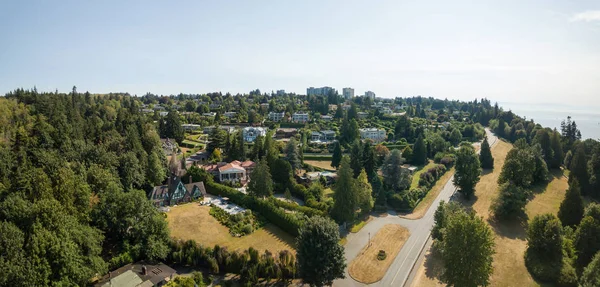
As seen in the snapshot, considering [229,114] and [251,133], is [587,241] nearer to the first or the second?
[251,133]

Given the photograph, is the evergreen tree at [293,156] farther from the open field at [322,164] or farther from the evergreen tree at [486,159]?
the evergreen tree at [486,159]

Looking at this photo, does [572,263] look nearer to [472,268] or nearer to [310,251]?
[472,268]

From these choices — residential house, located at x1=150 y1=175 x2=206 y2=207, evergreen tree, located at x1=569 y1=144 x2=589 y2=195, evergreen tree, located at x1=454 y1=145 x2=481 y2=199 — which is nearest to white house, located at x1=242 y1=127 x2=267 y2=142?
residential house, located at x1=150 y1=175 x2=206 y2=207

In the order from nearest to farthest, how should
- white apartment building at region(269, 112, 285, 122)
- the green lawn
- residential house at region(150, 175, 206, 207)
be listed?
1. residential house at region(150, 175, 206, 207)
2. the green lawn
3. white apartment building at region(269, 112, 285, 122)

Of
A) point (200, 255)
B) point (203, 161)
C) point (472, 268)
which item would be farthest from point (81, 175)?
point (472, 268)

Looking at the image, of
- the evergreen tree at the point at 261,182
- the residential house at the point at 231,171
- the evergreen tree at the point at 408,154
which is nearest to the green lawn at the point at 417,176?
the evergreen tree at the point at 408,154

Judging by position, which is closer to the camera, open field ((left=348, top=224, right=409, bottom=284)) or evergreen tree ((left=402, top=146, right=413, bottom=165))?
open field ((left=348, top=224, right=409, bottom=284))

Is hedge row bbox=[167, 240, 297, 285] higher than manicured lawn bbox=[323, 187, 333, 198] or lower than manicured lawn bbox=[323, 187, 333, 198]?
higher

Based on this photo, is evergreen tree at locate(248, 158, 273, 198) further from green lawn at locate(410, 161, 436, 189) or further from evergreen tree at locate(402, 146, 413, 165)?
evergreen tree at locate(402, 146, 413, 165)
